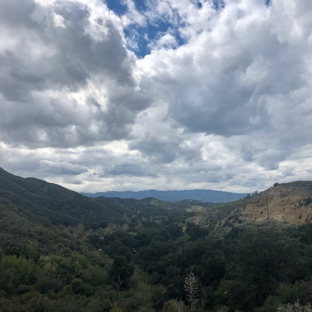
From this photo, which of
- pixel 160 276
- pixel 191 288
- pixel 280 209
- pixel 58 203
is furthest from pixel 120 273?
pixel 58 203

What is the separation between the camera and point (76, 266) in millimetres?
41812

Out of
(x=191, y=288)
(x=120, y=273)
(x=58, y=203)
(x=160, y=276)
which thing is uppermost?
(x=58, y=203)

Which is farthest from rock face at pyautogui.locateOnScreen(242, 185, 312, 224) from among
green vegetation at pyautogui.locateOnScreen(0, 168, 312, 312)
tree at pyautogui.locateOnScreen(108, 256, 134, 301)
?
tree at pyautogui.locateOnScreen(108, 256, 134, 301)

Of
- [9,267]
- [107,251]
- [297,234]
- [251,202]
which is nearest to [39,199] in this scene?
[107,251]

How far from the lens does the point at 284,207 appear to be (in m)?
85.3

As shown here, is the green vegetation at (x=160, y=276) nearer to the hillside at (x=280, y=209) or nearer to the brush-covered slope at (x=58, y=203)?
the hillside at (x=280, y=209)

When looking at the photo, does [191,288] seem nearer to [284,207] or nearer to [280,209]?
[284,207]

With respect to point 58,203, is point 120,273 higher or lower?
lower

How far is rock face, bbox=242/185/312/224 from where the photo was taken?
7638cm

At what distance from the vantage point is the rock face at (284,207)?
76375 mm

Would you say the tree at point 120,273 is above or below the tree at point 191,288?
below

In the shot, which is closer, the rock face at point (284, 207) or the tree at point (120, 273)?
the tree at point (120, 273)

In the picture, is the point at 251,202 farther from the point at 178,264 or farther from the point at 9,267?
the point at 9,267

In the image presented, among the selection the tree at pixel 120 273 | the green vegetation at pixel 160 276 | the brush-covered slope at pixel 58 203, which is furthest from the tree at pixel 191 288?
the brush-covered slope at pixel 58 203
